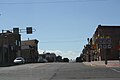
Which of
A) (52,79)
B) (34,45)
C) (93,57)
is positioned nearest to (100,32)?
(93,57)

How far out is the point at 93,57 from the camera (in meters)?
120

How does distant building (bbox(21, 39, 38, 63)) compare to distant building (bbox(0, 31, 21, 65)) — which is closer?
distant building (bbox(0, 31, 21, 65))

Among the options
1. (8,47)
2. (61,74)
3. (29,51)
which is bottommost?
(61,74)

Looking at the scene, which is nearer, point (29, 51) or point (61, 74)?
point (61, 74)

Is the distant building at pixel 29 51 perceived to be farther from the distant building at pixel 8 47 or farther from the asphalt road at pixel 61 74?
the asphalt road at pixel 61 74

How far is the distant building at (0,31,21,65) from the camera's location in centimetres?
9089

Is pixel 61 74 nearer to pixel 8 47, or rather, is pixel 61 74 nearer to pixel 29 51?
pixel 8 47

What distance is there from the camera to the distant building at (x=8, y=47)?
298ft

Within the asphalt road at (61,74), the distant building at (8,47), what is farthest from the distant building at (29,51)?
the asphalt road at (61,74)

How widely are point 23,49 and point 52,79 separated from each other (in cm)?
11401

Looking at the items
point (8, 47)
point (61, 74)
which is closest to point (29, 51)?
point (8, 47)

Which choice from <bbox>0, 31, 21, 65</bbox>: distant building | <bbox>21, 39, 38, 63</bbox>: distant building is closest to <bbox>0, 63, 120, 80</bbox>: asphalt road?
<bbox>0, 31, 21, 65</bbox>: distant building

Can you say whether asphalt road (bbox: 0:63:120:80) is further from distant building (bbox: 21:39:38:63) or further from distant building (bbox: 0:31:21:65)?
distant building (bbox: 21:39:38:63)

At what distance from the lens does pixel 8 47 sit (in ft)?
323
